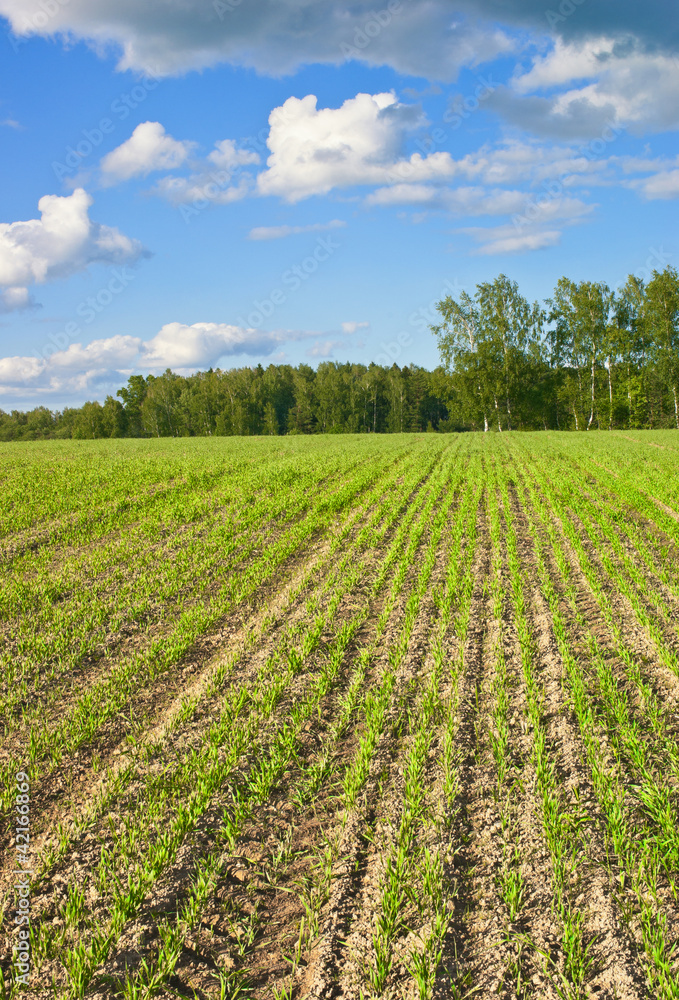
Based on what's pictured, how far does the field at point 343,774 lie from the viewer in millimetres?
3230

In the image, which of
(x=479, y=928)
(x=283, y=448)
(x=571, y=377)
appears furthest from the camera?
(x=571, y=377)

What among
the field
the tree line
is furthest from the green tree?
the field

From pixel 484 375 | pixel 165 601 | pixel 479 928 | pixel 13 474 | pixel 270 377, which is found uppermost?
pixel 270 377

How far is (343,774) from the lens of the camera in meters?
4.81

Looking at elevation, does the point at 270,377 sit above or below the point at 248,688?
above

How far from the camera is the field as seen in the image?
10.6 feet

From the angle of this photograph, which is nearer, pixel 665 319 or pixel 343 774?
pixel 343 774

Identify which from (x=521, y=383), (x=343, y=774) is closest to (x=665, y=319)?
(x=521, y=383)

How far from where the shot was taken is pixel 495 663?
21.7 ft

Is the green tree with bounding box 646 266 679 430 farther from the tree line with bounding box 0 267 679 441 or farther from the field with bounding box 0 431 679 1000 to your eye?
the field with bounding box 0 431 679 1000

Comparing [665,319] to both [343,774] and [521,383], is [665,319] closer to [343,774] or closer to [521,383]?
[521,383]

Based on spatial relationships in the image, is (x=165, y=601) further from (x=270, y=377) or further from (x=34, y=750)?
(x=270, y=377)

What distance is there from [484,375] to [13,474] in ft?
153

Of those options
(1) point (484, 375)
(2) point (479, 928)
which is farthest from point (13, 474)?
(1) point (484, 375)
